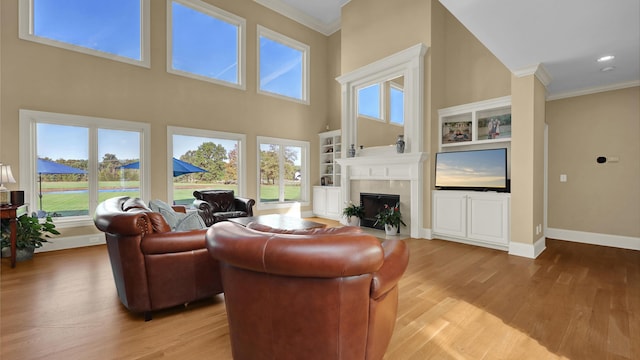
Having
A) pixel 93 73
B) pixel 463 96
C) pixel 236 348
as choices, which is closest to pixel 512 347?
pixel 236 348

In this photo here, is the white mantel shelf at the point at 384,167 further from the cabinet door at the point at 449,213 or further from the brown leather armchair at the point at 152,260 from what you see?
the brown leather armchair at the point at 152,260

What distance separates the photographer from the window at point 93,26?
4340 mm

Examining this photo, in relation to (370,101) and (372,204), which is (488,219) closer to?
(372,204)

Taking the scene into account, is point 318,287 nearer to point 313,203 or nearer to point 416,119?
point 416,119

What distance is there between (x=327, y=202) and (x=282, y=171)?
1.46 meters

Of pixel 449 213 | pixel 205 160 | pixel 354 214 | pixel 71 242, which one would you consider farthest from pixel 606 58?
pixel 71 242

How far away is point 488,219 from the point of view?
444cm

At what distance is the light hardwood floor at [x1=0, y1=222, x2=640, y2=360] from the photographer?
1.85 meters

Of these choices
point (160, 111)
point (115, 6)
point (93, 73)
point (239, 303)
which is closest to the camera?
point (239, 303)

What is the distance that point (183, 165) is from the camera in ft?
19.0

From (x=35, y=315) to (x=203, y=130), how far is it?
4.24 m

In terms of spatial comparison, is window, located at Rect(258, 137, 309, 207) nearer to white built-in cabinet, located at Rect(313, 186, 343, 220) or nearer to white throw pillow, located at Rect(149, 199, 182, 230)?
white built-in cabinet, located at Rect(313, 186, 343, 220)

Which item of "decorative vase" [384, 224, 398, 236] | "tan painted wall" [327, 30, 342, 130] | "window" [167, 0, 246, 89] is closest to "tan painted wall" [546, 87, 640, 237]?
"decorative vase" [384, 224, 398, 236]

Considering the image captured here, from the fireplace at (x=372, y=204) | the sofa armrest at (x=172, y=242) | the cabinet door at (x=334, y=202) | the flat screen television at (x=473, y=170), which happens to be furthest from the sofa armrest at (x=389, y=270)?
the cabinet door at (x=334, y=202)
